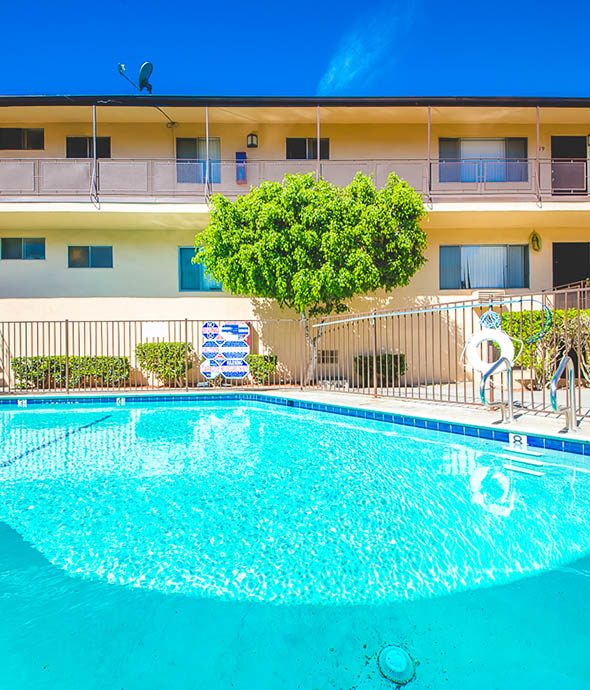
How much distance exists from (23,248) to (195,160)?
18.7 ft

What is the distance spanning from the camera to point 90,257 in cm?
1355

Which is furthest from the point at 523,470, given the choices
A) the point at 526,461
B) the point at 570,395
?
the point at 570,395

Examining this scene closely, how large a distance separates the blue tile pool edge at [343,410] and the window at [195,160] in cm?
578

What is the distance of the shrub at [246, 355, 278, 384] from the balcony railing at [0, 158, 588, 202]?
4.33 meters

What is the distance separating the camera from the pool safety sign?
468 inches

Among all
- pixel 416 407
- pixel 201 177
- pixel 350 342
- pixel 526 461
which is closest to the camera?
pixel 526 461

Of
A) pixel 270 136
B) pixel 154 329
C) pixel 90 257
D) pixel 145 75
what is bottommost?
pixel 154 329

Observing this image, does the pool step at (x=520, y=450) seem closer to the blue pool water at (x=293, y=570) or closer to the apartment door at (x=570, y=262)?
the blue pool water at (x=293, y=570)

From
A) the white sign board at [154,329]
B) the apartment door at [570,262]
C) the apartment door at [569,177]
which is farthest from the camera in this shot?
the apartment door at [570,262]

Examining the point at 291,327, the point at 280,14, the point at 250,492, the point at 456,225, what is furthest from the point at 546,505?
the point at 280,14

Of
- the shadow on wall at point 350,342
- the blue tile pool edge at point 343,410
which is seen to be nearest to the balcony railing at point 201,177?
the shadow on wall at point 350,342

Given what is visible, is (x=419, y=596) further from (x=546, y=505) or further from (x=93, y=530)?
(x=93, y=530)

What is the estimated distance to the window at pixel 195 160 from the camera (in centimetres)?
1254

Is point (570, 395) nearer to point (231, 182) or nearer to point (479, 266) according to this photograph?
point (479, 266)
